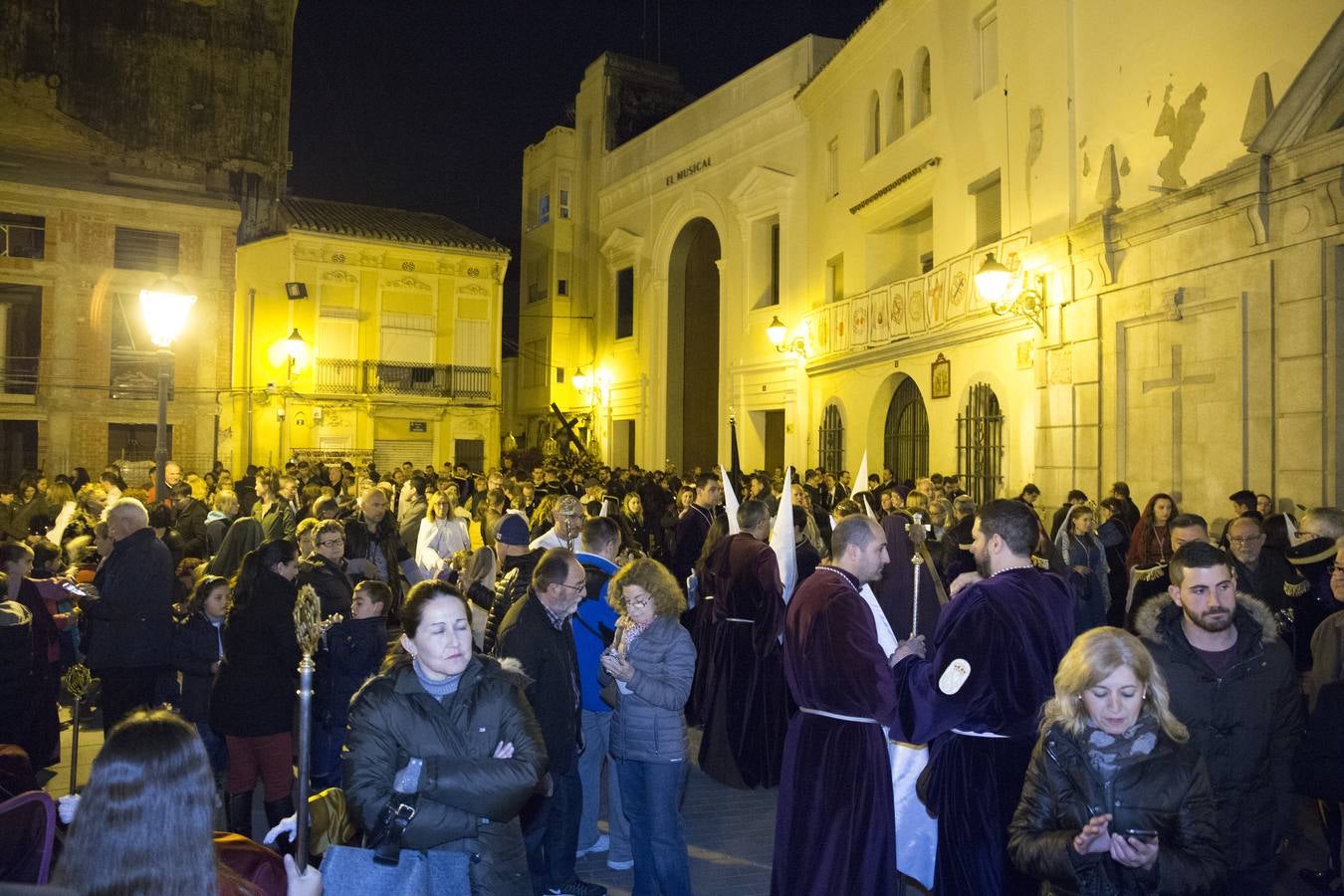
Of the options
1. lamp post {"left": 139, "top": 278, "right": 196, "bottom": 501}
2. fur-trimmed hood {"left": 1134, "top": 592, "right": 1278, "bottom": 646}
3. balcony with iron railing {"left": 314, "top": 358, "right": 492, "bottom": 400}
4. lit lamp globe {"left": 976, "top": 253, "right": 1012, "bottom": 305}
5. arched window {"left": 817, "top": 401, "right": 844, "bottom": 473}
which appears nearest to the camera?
fur-trimmed hood {"left": 1134, "top": 592, "right": 1278, "bottom": 646}

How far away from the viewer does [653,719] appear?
4.75 m

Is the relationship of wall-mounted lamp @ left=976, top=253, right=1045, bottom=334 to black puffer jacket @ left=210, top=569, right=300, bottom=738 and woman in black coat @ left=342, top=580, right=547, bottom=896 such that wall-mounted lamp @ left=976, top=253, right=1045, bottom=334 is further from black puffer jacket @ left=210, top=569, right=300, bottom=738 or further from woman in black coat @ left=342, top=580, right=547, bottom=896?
woman in black coat @ left=342, top=580, right=547, bottom=896

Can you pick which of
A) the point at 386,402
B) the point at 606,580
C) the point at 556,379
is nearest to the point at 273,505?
the point at 606,580

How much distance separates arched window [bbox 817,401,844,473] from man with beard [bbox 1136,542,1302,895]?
52.6 feet

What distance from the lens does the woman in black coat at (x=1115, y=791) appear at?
299 centimetres

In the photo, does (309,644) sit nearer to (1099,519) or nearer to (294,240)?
(1099,519)

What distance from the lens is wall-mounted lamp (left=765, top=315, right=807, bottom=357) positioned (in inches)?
823

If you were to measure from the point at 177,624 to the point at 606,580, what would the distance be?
2.85m

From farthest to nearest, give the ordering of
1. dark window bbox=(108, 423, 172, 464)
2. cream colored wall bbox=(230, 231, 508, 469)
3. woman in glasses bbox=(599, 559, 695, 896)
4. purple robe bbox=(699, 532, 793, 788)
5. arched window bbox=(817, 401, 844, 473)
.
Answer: cream colored wall bbox=(230, 231, 508, 469) < dark window bbox=(108, 423, 172, 464) < arched window bbox=(817, 401, 844, 473) < purple robe bbox=(699, 532, 793, 788) < woman in glasses bbox=(599, 559, 695, 896)

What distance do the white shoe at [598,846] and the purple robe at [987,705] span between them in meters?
2.39

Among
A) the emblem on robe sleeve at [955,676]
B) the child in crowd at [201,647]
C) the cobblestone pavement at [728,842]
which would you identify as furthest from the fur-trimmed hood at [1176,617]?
the child in crowd at [201,647]

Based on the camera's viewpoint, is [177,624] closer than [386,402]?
Yes

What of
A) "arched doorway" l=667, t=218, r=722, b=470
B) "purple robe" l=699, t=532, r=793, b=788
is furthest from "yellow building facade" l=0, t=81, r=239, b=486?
"purple robe" l=699, t=532, r=793, b=788

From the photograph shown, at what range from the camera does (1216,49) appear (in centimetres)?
1016
